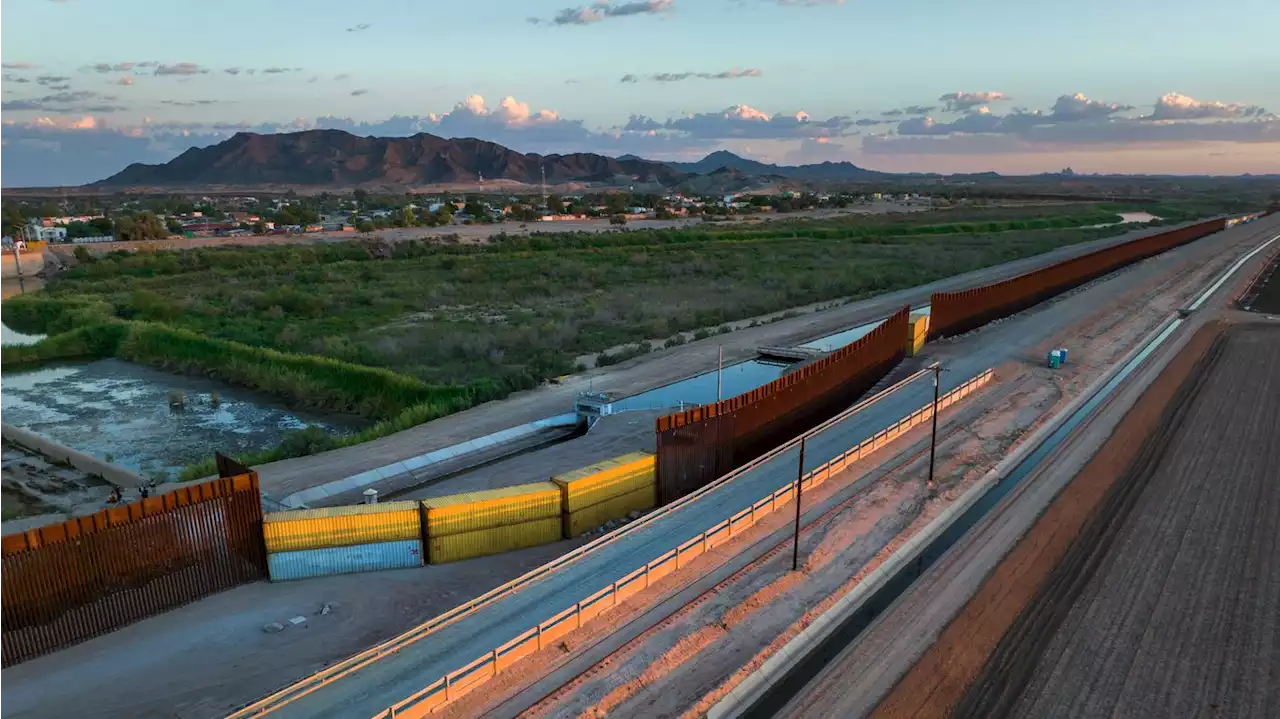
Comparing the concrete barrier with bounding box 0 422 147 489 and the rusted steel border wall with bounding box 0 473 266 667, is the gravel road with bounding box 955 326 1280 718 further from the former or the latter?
the concrete barrier with bounding box 0 422 147 489

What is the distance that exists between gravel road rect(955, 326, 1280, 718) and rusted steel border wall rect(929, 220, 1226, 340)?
17.0 metres

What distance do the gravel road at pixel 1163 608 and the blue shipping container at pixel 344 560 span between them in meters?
11.1

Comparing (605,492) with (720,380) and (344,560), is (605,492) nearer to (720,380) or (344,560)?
(344,560)

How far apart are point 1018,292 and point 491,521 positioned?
41819 millimetres

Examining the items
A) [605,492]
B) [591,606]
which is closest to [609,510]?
[605,492]

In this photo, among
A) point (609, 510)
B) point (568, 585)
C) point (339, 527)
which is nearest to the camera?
point (568, 585)

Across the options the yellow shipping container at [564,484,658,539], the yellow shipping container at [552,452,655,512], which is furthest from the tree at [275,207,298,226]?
the yellow shipping container at [564,484,658,539]

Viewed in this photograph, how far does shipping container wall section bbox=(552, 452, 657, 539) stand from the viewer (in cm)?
1808

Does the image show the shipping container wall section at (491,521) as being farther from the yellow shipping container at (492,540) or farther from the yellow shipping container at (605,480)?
the yellow shipping container at (605,480)

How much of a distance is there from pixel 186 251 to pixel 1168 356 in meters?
81.9

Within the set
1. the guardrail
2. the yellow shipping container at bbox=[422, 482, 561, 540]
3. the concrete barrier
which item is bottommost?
the concrete barrier

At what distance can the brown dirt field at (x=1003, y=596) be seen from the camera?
12.5 m

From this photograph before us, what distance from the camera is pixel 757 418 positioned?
23.3 m

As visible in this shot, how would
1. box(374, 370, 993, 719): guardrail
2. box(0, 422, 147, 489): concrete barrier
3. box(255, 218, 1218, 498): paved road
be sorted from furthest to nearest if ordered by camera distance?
1. box(0, 422, 147, 489): concrete barrier
2. box(255, 218, 1218, 498): paved road
3. box(374, 370, 993, 719): guardrail
